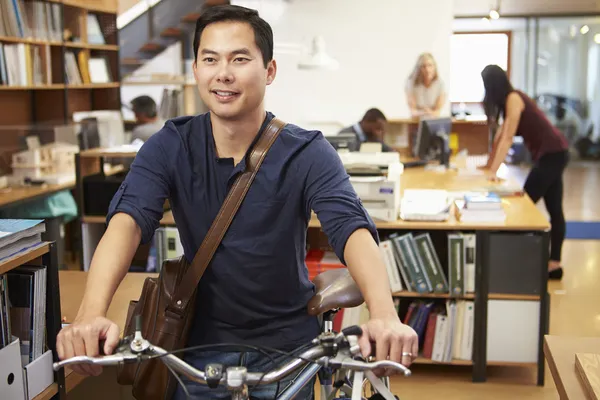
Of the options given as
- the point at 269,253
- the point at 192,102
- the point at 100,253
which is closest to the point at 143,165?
the point at 100,253

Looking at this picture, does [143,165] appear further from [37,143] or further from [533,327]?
[37,143]

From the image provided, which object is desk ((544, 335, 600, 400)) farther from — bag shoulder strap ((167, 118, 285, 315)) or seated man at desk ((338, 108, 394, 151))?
seated man at desk ((338, 108, 394, 151))

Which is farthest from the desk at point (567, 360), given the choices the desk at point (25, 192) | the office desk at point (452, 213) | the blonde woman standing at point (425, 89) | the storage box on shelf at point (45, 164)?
the blonde woman standing at point (425, 89)

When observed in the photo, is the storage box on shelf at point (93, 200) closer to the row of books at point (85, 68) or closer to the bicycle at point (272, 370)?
the bicycle at point (272, 370)

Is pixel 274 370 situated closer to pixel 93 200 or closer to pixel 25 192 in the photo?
pixel 93 200

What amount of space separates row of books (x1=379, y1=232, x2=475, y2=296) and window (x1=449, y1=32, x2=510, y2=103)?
1069cm

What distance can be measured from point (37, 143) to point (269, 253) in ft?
14.4

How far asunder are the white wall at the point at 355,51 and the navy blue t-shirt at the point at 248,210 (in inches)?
238

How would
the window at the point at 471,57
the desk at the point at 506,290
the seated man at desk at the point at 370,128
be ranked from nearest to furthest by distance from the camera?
the desk at the point at 506,290
the seated man at desk at the point at 370,128
the window at the point at 471,57

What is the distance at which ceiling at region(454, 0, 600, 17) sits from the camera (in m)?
11.3

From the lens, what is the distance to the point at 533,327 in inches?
145

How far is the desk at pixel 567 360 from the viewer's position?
1.64m

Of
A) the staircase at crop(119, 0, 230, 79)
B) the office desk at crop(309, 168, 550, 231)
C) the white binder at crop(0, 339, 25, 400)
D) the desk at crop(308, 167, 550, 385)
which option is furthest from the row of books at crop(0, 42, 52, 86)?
the white binder at crop(0, 339, 25, 400)

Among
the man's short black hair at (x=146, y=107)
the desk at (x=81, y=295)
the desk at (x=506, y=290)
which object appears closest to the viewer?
the desk at (x=81, y=295)
